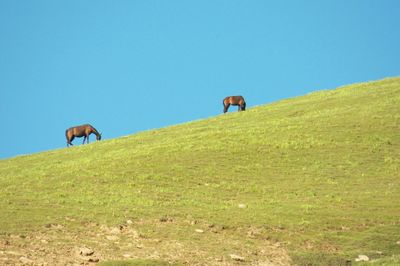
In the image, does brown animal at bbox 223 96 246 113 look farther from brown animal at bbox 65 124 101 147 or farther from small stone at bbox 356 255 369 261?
small stone at bbox 356 255 369 261

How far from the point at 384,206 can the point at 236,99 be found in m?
29.7

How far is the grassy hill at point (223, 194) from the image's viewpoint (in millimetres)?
21516

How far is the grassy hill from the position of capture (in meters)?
21.5

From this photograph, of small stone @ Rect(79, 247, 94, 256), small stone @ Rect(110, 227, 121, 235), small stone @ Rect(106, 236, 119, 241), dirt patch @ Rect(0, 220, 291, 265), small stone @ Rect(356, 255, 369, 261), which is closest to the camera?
dirt patch @ Rect(0, 220, 291, 265)

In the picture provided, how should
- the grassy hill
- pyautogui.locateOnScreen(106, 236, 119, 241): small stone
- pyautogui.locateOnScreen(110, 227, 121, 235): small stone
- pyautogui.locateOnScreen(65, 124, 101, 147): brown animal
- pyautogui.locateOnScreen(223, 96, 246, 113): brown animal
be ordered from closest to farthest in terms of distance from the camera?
the grassy hill
pyautogui.locateOnScreen(106, 236, 119, 241): small stone
pyautogui.locateOnScreen(110, 227, 121, 235): small stone
pyautogui.locateOnScreen(65, 124, 101, 147): brown animal
pyautogui.locateOnScreen(223, 96, 246, 113): brown animal

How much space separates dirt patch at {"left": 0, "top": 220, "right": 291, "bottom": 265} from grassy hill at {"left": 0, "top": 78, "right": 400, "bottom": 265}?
0.03 metres

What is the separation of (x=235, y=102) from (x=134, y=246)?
35.3 m

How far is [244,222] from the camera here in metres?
24.5

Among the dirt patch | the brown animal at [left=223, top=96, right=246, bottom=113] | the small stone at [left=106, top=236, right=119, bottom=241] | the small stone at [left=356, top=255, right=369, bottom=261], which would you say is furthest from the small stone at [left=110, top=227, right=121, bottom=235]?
the brown animal at [left=223, top=96, right=246, bottom=113]

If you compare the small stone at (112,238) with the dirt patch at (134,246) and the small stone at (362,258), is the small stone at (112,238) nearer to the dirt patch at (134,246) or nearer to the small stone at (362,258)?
the dirt patch at (134,246)

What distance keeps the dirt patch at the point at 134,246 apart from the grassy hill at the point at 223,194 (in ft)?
0.11

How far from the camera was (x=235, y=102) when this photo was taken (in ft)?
184

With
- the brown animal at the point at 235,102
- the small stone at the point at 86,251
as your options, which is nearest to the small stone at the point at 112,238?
the small stone at the point at 86,251

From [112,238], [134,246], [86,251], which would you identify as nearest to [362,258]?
[134,246]
